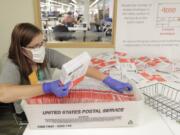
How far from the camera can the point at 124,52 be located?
2410 mm

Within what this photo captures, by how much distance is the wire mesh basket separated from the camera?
1.17 m

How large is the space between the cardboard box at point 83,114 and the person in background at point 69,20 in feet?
5.01

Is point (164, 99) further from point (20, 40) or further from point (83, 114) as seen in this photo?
point (20, 40)

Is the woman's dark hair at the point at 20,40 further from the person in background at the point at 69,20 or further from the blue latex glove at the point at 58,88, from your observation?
the person in background at the point at 69,20

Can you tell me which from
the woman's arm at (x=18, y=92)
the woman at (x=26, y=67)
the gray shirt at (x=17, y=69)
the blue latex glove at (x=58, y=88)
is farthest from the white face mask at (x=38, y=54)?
the blue latex glove at (x=58, y=88)

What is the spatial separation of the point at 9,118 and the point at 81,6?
1.53 meters

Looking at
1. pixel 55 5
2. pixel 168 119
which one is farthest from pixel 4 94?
pixel 55 5

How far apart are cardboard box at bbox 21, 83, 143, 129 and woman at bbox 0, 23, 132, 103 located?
4.1 inches

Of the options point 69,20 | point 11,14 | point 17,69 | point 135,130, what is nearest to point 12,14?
point 11,14

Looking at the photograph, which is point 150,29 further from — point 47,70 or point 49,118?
point 49,118

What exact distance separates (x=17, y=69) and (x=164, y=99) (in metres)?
0.96

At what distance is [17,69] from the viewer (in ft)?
4.37

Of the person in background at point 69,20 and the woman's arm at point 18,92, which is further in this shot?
the person in background at point 69,20

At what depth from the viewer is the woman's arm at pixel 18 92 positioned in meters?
1.05
